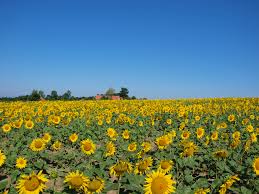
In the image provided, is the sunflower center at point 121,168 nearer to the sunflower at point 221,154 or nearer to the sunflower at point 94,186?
the sunflower at point 94,186

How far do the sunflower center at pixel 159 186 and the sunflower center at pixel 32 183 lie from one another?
Result: 1.18 meters

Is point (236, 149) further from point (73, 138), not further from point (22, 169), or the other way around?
point (22, 169)

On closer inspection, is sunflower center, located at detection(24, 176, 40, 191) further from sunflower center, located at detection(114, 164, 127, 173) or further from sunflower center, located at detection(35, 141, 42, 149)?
sunflower center, located at detection(35, 141, 42, 149)

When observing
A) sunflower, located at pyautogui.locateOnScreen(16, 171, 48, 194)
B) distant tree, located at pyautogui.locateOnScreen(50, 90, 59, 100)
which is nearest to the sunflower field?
sunflower, located at pyautogui.locateOnScreen(16, 171, 48, 194)

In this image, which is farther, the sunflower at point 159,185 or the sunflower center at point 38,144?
the sunflower center at point 38,144

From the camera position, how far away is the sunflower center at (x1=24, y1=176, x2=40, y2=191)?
3443 mm

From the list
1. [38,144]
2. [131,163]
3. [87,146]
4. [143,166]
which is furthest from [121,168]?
[38,144]

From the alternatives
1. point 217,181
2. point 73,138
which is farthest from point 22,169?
point 217,181

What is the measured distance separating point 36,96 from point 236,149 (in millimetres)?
36855

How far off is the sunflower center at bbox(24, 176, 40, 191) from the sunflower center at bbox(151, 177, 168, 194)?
46.5 inches

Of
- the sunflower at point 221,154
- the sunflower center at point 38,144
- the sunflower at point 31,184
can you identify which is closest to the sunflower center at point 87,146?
the sunflower center at point 38,144

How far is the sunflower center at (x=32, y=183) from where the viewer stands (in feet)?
11.3

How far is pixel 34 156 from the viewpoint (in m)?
7.38

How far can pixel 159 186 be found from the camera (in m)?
3.34
